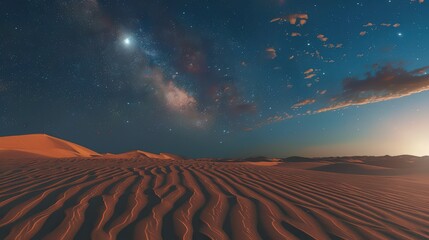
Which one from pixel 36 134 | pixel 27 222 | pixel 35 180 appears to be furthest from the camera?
pixel 36 134

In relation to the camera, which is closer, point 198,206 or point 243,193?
point 198,206

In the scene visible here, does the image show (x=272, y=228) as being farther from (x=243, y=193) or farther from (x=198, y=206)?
(x=243, y=193)

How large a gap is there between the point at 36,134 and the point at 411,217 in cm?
3801

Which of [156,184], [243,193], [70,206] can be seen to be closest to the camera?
[70,206]

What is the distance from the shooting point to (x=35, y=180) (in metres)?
5.34

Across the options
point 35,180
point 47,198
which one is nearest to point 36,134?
point 35,180

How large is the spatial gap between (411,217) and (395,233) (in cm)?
98

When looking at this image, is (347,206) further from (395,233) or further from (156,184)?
(156,184)

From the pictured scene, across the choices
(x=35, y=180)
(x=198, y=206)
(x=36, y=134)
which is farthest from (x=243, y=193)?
(x=36, y=134)

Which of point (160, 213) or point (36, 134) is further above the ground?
point (36, 134)

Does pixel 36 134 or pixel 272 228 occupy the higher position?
pixel 36 134

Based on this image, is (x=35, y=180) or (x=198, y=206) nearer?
(x=198, y=206)

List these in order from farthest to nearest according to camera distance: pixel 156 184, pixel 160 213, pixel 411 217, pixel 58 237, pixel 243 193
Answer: pixel 156 184 → pixel 243 193 → pixel 411 217 → pixel 160 213 → pixel 58 237

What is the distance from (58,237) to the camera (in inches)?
94.1
